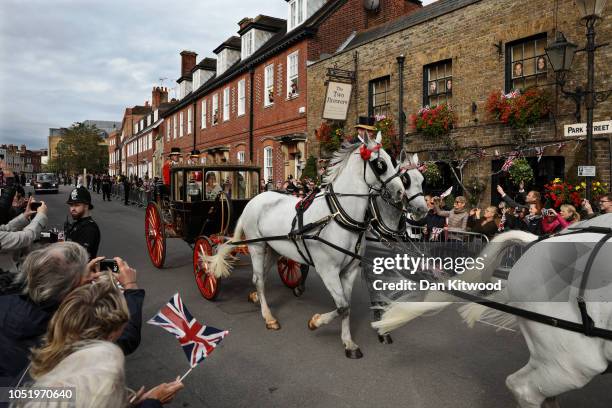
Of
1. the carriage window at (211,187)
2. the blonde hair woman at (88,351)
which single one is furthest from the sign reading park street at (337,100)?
the blonde hair woman at (88,351)

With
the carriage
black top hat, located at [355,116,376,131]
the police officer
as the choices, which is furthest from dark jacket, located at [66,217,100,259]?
black top hat, located at [355,116,376,131]

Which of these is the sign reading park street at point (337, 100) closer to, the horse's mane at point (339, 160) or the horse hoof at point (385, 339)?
the horse's mane at point (339, 160)

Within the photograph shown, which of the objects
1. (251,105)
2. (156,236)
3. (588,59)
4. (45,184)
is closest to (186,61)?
(45,184)

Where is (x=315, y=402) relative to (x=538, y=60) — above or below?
below

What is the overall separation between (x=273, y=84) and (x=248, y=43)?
18.0ft

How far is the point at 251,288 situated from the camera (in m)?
6.77

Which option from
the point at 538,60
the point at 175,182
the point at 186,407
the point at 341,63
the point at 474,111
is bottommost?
the point at 186,407

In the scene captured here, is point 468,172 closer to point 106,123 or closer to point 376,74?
point 376,74

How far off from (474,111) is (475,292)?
8.63 meters

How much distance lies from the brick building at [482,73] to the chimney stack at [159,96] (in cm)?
3856

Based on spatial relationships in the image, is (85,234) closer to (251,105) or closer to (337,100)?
(337,100)

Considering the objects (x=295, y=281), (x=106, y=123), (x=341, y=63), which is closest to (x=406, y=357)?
(x=295, y=281)

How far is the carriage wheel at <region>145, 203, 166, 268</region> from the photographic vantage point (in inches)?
313

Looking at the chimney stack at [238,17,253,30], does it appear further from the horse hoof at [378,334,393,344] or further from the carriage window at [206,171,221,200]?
the horse hoof at [378,334,393,344]
